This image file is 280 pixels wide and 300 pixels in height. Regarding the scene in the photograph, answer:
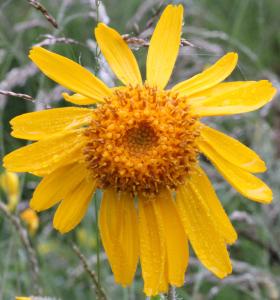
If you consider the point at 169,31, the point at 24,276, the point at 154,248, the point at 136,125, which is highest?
the point at 169,31

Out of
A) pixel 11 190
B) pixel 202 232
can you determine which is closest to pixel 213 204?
pixel 202 232

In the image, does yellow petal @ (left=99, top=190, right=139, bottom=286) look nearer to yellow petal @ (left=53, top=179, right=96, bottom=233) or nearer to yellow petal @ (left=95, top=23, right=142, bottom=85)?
yellow petal @ (left=53, top=179, right=96, bottom=233)

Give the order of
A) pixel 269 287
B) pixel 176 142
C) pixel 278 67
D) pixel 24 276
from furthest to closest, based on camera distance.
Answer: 1. pixel 278 67
2. pixel 24 276
3. pixel 269 287
4. pixel 176 142

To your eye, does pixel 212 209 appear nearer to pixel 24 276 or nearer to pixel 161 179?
pixel 161 179

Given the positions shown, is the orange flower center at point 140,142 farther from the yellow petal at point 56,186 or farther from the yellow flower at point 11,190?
the yellow flower at point 11,190

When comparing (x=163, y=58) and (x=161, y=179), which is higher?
(x=163, y=58)

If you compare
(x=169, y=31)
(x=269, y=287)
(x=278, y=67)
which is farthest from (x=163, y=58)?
(x=278, y=67)
